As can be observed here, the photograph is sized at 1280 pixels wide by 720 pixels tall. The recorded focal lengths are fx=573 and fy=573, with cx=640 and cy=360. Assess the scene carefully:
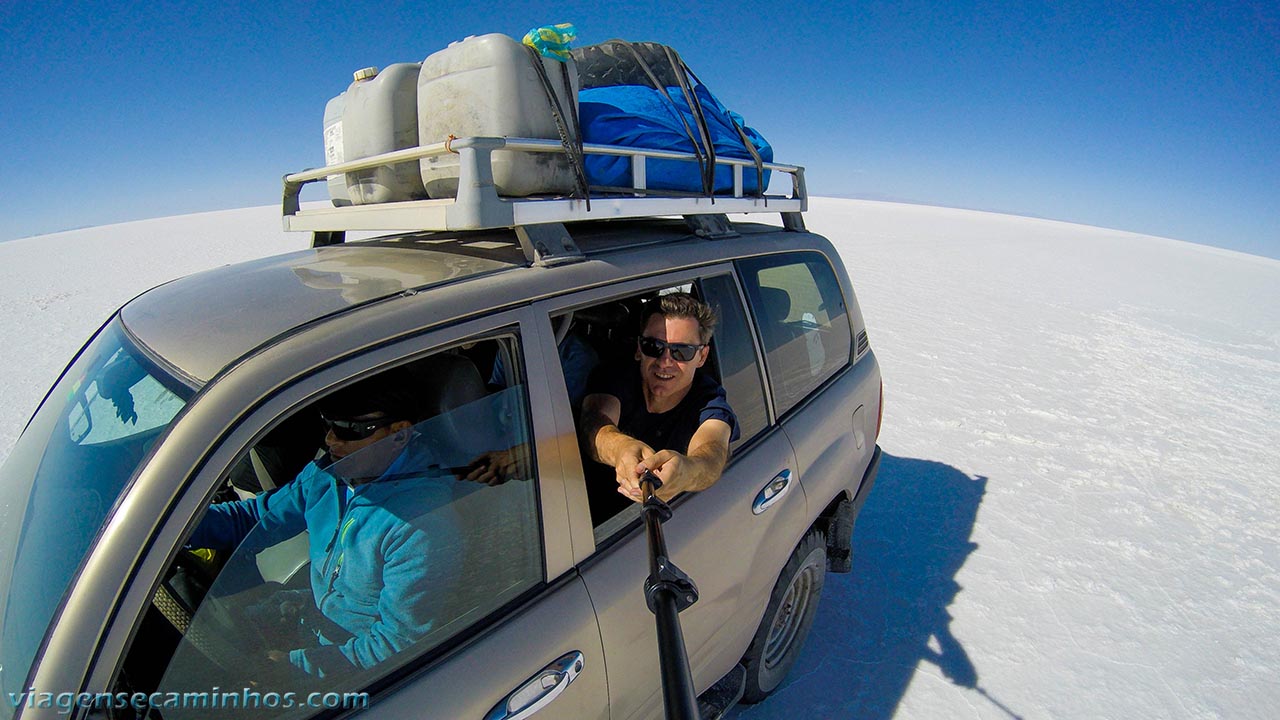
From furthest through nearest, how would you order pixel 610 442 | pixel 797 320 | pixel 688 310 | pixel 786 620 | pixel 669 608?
pixel 797 320 → pixel 786 620 → pixel 688 310 → pixel 610 442 → pixel 669 608

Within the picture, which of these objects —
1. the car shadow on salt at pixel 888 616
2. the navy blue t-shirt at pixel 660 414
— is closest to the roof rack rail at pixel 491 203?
the navy blue t-shirt at pixel 660 414

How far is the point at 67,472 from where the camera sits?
1289mm

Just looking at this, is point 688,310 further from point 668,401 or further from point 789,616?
point 789,616

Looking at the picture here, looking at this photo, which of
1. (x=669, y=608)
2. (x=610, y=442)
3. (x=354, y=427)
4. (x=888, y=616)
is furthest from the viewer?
(x=888, y=616)

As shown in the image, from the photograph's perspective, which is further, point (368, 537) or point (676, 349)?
point (676, 349)

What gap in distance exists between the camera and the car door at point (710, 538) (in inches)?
59.5

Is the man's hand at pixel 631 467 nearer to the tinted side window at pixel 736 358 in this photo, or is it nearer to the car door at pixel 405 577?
the car door at pixel 405 577

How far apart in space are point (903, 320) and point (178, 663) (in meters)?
10.5

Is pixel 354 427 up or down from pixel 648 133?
down

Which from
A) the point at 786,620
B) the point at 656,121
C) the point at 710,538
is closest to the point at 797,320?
the point at 656,121

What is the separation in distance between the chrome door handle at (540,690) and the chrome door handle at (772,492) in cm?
86

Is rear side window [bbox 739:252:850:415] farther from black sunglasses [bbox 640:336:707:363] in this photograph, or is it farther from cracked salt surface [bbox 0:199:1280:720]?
cracked salt surface [bbox 0:199:1280:720]

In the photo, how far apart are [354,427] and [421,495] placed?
292 mm

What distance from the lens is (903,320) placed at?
992 centimetres
